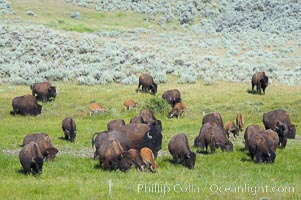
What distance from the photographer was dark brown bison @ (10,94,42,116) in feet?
94.6

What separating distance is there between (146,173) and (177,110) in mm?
13534

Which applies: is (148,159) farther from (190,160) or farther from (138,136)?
(138,136)

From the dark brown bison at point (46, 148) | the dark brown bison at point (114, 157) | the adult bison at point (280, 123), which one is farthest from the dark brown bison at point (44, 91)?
the dark brown bison at point (114, 157)

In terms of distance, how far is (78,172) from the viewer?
640 inches

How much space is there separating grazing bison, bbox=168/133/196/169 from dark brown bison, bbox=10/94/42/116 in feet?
42.9

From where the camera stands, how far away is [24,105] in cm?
2883

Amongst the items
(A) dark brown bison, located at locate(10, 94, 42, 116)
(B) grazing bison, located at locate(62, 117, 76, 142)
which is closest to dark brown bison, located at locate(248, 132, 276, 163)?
(B) grazing bison, located at locate(62, 117, 76, 142)

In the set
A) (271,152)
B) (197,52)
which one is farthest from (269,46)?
(271,152)

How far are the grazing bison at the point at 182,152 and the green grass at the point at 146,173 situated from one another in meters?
0.33

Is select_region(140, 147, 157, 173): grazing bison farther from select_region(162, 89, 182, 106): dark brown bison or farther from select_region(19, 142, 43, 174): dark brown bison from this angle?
select_region(162, 89, 182, 106): dark brown bison

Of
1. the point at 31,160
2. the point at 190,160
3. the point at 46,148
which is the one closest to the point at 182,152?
the point at 190,160

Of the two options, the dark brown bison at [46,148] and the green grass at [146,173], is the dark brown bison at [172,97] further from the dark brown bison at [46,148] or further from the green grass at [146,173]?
the dark brown bison at [46,148]

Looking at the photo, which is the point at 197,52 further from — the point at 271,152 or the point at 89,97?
the point at 271,152

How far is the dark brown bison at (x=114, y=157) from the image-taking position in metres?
16.2
